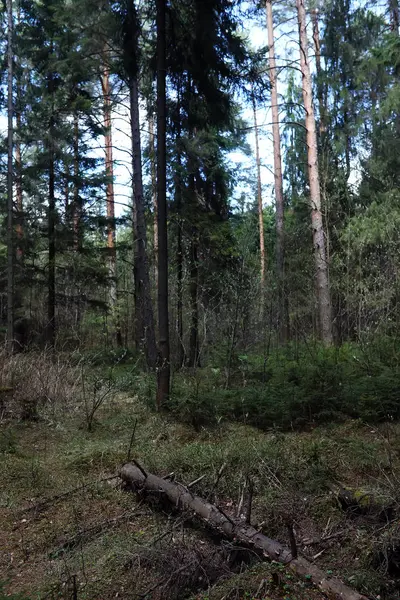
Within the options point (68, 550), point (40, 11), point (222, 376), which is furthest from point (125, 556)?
point (40, 11)

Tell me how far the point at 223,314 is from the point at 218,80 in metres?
4.40

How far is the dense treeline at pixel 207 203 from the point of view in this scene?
7.79 metres

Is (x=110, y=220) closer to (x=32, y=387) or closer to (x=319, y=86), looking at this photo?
(x=32, y=387)

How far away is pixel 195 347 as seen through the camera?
12516mm

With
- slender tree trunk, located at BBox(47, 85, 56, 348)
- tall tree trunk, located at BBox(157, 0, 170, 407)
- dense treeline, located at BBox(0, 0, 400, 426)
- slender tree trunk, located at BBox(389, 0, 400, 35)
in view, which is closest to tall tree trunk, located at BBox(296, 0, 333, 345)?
dense treeline, located at BBox(0, 0, 400, 426)

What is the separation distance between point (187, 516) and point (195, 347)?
8651 mm

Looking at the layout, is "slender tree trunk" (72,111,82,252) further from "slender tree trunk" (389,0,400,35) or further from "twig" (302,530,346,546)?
"twig" (302,530,346,546)

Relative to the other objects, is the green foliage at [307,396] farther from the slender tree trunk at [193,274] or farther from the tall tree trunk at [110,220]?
the tall tree trunk at [110,220]

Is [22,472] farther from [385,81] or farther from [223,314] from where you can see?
Answer: [385,81]

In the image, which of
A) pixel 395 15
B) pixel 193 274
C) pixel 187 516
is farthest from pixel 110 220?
pixel 187 516

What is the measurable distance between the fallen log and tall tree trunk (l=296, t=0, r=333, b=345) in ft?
23.8

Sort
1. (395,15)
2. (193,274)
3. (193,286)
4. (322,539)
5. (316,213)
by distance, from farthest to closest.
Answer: (395,15)
(193,274)
(193,286)
(316,213)
(322,539)

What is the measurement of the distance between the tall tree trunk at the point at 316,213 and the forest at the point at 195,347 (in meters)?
0.06

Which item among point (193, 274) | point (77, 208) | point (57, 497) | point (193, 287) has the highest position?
point (77, 208)
